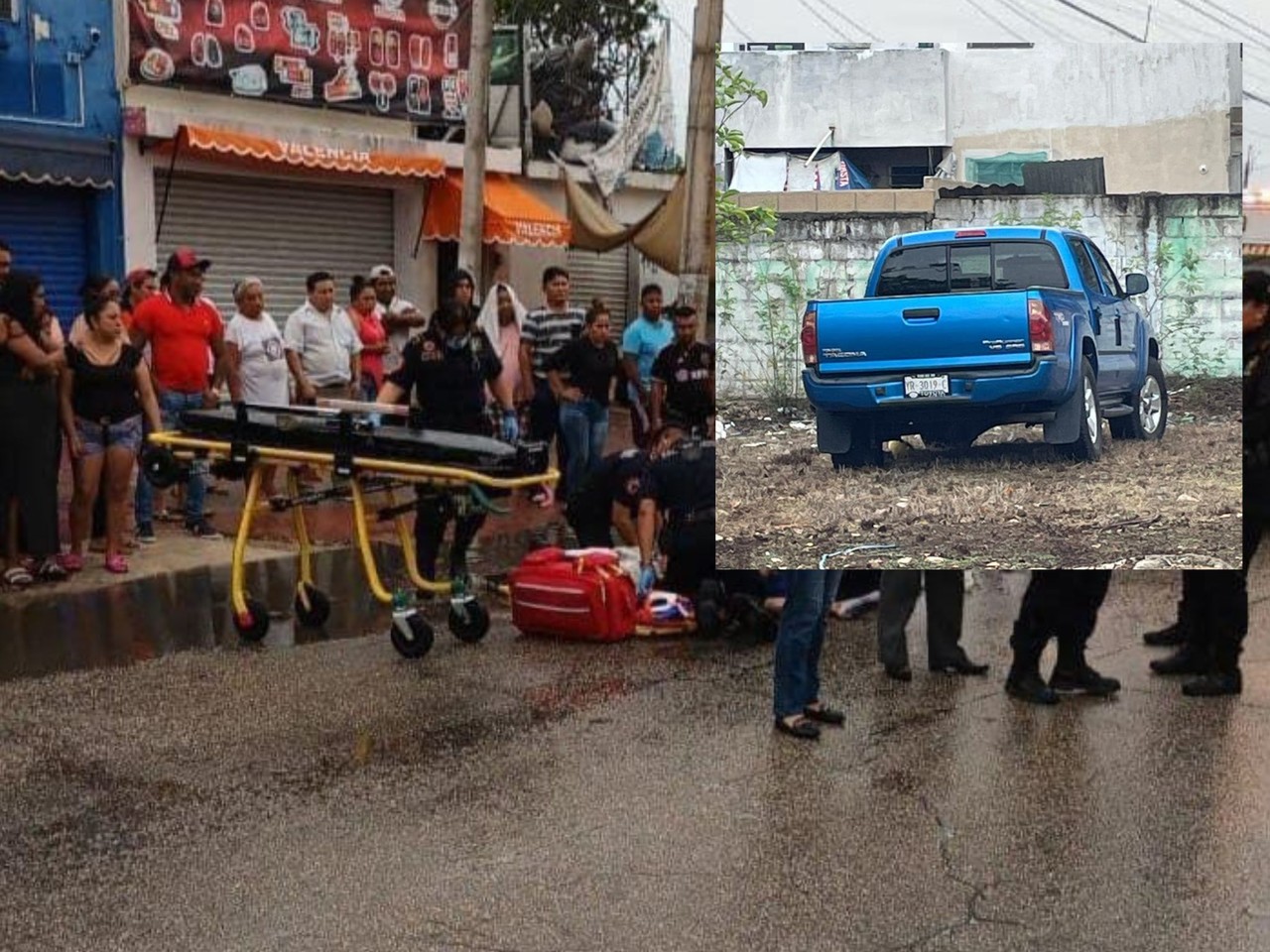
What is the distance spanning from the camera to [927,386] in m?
5.98

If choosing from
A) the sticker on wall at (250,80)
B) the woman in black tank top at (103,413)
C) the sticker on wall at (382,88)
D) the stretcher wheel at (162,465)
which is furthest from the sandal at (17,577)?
the sticker on wall at (382,88)

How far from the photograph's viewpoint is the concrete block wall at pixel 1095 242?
5.93 meters

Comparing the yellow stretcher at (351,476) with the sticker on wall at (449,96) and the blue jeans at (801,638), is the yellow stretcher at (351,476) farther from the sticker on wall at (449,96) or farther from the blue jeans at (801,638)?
the sticker on wall at (449,96)

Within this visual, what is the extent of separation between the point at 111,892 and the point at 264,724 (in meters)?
2.04

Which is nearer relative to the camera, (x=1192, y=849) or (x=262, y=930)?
(x=262, y=930)

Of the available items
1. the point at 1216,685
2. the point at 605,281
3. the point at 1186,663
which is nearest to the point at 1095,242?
the point at 1216,685

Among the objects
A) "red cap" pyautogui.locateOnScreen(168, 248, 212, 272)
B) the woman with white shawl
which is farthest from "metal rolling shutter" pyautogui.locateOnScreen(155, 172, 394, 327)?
"red cap" pyautogui.locateOnScreen(168, 248, 212, 272)

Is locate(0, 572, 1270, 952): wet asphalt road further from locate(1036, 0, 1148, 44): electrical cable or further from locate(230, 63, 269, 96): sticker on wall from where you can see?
locate(230, 63, 269, 96): sticker on wall

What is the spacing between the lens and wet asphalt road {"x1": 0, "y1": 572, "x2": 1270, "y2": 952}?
521 centimetres

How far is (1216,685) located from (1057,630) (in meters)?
0.72

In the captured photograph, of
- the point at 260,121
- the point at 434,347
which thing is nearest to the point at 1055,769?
the point at 434,347

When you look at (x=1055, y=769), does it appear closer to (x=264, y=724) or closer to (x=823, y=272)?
(x=823, y=272)

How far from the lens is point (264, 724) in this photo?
745 centimetres

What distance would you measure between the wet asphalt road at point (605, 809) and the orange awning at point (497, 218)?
38.5 ft
